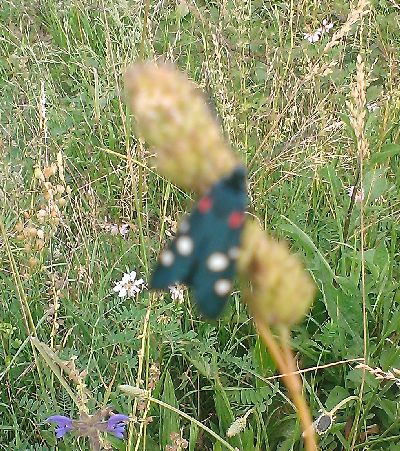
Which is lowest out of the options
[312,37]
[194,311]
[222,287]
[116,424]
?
[116,424]

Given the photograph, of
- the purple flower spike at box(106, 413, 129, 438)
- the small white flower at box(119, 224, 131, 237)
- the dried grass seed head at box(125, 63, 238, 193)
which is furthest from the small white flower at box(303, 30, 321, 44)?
the dried grass seed head at box(125, 63, 238, 193)

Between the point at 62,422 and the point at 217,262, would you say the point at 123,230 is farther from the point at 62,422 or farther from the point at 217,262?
the point at 217,262

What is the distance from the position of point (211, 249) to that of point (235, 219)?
2 cm

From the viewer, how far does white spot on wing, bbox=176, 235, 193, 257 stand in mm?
356

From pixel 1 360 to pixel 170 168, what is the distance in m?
1.53


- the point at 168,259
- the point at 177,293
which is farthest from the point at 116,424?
the point at 168,259

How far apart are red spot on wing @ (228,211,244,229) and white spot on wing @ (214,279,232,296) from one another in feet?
0.10

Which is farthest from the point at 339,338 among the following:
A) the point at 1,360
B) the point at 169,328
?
the point at 1,360

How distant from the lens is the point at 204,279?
1.14ft

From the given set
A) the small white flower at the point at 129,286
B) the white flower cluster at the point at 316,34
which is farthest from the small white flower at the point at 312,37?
the small white flower at the point at 129,286

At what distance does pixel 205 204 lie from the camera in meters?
0.35

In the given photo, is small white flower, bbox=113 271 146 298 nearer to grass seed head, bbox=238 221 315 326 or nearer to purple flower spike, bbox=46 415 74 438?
purple flower spike, bbox=46 415 74 438

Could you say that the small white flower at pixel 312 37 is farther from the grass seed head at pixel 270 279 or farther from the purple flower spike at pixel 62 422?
the grass seed head at pixel 270 279

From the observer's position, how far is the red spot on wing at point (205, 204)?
350 mm
